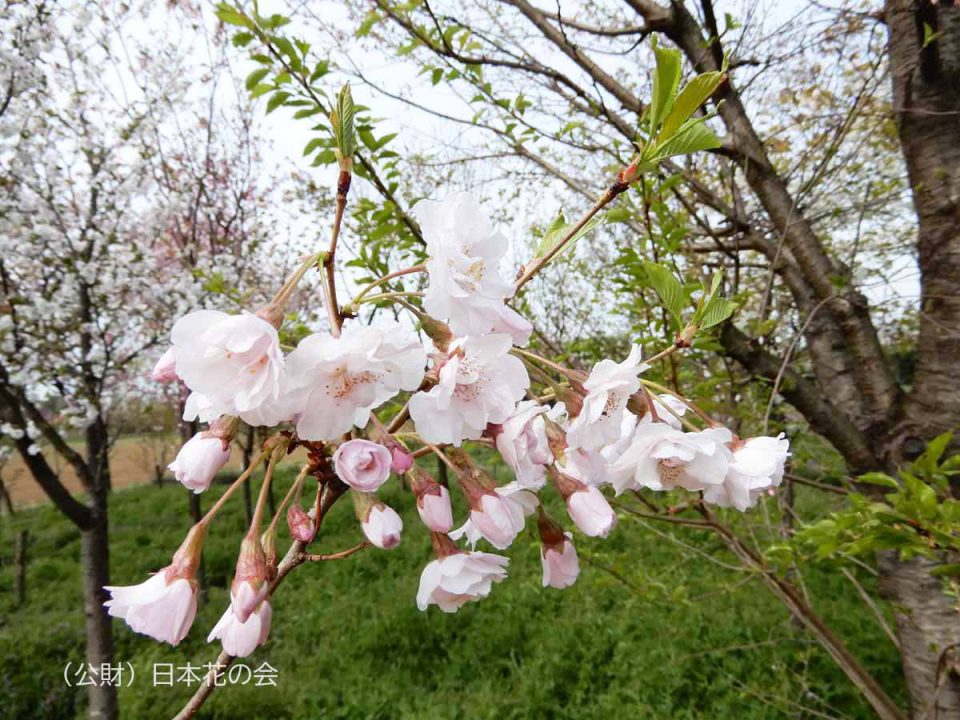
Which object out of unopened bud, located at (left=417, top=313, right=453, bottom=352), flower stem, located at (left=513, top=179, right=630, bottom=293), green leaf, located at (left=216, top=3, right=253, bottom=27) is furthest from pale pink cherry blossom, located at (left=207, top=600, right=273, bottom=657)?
green leaf, located at (left=216, top=3, right=253, bottom=27)

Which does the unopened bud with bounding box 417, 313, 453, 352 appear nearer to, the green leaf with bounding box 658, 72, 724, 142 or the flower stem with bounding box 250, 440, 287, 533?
the flower stem with bounding box 250, 440, 287, 533

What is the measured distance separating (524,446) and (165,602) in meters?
0.42

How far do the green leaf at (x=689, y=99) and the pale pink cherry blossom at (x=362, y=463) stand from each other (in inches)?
17.4

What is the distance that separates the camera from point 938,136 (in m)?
1.71

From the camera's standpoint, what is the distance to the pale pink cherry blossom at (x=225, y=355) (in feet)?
1.64

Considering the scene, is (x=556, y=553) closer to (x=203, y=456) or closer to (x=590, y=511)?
(x=590, y=511)

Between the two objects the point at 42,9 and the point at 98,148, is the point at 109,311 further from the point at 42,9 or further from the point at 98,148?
the point at 42,9

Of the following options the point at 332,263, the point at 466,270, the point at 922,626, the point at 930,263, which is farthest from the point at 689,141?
the point at 922,626

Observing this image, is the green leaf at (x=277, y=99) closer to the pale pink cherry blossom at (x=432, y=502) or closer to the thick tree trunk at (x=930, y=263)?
the pale pink cherry blossom at (x=432, y=502)

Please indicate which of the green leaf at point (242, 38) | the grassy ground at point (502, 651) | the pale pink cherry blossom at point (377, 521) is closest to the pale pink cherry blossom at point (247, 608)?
the pale pink cherry blossom at point (377, 521)

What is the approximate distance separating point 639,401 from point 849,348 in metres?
1.72

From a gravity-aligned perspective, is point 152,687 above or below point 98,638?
below

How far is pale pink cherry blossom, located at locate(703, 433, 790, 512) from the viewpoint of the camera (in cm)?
62

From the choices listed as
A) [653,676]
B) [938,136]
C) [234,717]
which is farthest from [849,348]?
[234,717]
